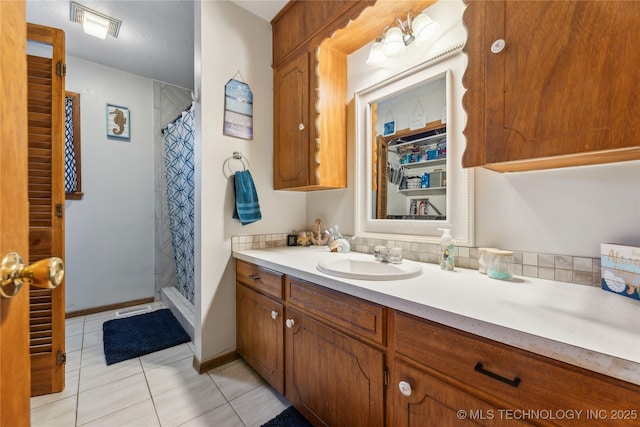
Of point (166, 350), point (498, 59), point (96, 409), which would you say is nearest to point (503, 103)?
point (498, 59)

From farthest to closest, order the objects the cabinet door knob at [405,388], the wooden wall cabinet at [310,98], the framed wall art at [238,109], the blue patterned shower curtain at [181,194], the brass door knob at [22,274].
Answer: the blue patterned shower curtain at [181,194] → the framed wall art at [238,109] → the wooden wall cabinet at [310,98] → the cabinet door knob at [405,388] → the brass door knob at [22,274]

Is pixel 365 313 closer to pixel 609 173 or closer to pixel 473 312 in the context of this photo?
pixel 473 312

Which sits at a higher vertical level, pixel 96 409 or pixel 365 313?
pixel 365 313

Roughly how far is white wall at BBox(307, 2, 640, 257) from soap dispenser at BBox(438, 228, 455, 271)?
5.2 inches

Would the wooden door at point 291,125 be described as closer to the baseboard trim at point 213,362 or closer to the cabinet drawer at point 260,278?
the cabinet drawer at point 260,278

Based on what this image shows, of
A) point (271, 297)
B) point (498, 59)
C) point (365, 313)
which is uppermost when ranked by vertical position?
point (498, 59)

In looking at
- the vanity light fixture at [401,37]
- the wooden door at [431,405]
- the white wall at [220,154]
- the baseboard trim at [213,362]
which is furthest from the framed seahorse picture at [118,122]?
the wooden door at [431,405]

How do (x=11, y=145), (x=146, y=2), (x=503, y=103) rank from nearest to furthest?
(x=11, y=145)
(x=503, y=103)
(x=146, y=2)

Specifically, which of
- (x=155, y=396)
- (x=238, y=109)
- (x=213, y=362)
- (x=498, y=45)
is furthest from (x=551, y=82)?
(x=155, y=396)

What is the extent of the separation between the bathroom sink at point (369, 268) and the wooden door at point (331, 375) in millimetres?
247

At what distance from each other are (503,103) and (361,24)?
1.07 metres

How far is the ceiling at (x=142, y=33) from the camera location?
1857 millimetres

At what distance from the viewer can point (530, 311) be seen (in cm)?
69

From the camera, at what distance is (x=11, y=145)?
0.43m
